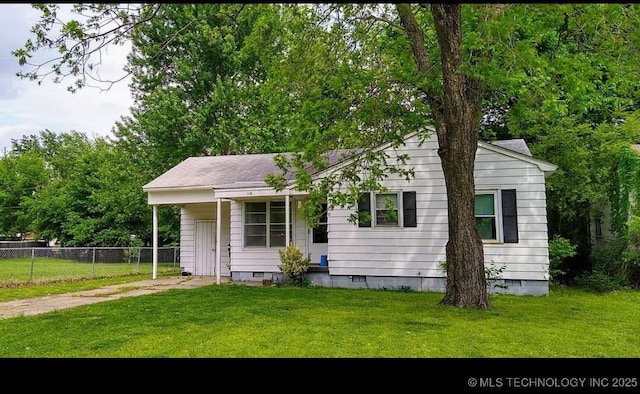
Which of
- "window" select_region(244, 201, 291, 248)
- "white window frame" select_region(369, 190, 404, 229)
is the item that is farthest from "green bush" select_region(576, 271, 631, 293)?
"window" select_region(244, 201, 291, 248)

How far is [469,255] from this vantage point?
7.87 metres

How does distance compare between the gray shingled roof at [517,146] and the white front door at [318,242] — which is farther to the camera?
the white front door at [318,242]

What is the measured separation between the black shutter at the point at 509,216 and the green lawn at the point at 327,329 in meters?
1.56

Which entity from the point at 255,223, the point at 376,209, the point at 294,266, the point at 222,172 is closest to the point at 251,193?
the point at 255,223

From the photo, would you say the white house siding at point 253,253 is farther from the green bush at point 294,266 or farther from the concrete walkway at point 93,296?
the green bush at point 294,266

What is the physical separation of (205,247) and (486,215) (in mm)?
9473

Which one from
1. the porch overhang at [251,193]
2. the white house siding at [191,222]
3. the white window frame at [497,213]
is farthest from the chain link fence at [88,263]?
the white window frame at [497,213]

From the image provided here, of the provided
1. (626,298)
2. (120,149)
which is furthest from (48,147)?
(626,298)

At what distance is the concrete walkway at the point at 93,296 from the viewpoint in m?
8.76

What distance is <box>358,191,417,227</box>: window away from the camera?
37.4 ft

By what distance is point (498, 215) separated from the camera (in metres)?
10.8

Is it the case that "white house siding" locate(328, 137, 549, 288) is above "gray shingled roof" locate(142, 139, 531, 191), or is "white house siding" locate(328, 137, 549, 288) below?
below

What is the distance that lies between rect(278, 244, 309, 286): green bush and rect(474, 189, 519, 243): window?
4.58 metres

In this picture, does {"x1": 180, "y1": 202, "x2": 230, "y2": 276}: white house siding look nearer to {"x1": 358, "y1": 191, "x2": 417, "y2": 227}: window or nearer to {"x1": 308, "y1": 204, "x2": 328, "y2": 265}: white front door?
{"x1": 308, "y1": 204, "x2": 328, "y2": 265}: white front door
